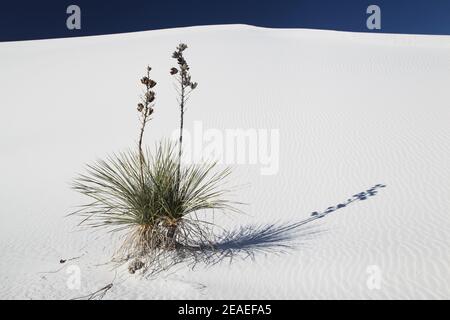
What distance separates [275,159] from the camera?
30.1ft

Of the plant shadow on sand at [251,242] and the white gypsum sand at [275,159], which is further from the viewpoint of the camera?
the plant shadow on sand at [251,242]

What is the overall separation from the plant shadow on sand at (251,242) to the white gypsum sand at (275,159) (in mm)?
33

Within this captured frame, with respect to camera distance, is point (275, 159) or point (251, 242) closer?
point (251, 242)

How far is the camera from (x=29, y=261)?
454cm

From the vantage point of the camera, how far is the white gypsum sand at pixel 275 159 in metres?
3.78

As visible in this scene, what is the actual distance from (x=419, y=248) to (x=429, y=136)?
239 inches

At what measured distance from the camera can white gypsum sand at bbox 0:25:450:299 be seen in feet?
12.4

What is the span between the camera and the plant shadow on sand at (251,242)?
4.17 metres

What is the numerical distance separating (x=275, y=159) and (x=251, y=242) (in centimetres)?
467

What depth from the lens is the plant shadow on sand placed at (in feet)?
13.7

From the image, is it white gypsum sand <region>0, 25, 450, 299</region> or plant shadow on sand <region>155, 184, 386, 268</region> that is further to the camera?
plant shadow on sand <region>155, 184, 386, 268</region>

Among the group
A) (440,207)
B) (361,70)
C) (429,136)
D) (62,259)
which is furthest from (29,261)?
(361,70)

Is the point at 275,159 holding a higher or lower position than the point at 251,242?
higher

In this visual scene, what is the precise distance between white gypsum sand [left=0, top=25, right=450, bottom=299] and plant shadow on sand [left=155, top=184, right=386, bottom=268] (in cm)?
3
